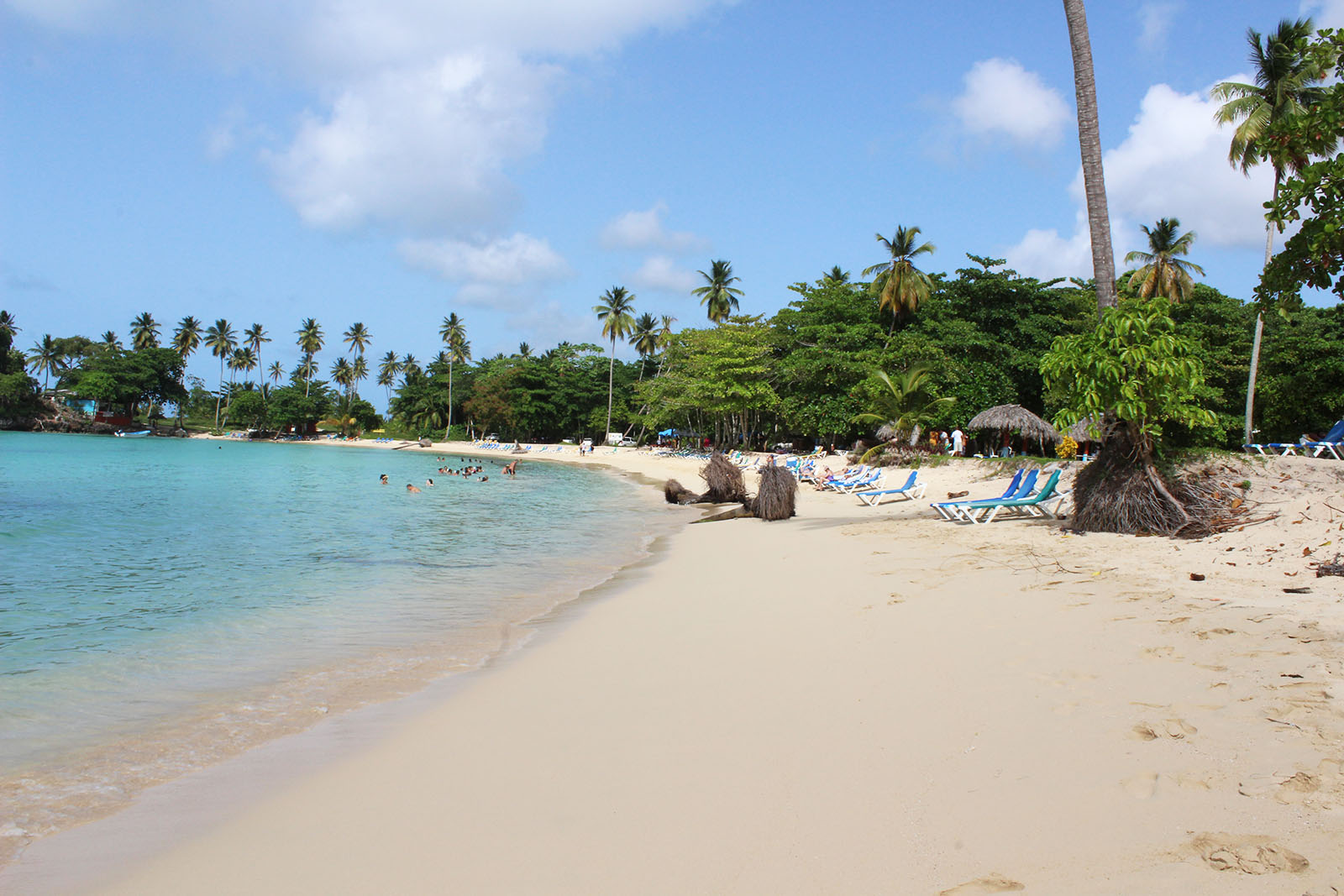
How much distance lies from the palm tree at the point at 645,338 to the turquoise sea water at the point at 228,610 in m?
49.2

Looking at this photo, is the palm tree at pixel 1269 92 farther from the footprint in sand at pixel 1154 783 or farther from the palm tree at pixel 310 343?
the palm tree at pixel 310 343

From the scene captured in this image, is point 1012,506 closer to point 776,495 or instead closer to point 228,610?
point 776,495

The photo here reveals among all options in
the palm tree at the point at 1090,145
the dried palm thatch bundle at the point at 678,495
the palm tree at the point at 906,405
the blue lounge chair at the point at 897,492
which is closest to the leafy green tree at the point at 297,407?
the palm tree at the point at 906,405

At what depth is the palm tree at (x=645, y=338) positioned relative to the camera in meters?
69.6

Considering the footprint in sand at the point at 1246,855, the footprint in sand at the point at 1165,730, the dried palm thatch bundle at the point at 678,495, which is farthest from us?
the dried palm thatch bundle at the point at 678,495

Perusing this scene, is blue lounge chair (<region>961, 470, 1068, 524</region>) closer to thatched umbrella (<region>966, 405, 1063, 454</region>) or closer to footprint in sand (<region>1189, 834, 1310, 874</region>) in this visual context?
footprint in sand (<region>1189, 834, 1310, 874</region>)

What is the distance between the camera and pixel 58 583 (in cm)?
970

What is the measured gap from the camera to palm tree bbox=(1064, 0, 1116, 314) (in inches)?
431

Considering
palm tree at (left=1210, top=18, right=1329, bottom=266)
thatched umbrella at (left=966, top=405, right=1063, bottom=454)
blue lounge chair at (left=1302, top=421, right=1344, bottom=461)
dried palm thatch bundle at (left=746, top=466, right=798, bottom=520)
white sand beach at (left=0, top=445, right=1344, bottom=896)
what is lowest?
white sand beach at (left=0, top=445, right=1344, bottom=896)

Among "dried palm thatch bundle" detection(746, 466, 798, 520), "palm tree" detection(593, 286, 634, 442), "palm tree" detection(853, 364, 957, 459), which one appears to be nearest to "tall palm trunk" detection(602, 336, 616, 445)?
"palm tree" detection(593, 286, 634, 442)

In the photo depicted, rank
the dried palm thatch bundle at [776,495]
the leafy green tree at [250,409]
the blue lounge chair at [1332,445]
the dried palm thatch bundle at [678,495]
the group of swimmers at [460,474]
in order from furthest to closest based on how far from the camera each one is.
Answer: the leafy green tree at [250,409]
the group of swimmers at [460,474]
the dried palm thatch bundle at [678,495]
the blue lounge chair at [1332,445]
the dried palm thatch bundle at [776,495]

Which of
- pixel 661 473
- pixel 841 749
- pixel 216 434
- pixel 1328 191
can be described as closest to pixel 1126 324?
pixel 1328 191

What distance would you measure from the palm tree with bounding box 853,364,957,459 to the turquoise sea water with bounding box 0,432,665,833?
1206 cm

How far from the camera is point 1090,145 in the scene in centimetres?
1095
